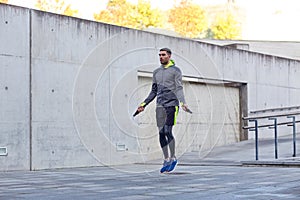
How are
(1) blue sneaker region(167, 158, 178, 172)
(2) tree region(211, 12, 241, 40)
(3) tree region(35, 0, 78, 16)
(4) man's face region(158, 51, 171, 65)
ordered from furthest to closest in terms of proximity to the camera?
1. (2) tree region(211, 12, 241, 40)
2. (3) tree region(35, 0, 78, 16)
3. (1) blue sneaker region(167, 158, 178, 172)
4. (4) man's face region(158, 51, 171, 65)

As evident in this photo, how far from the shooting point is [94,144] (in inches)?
486

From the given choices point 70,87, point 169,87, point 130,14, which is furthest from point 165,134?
point 130,14

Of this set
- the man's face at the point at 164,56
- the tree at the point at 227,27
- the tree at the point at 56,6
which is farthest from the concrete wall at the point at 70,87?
the tree at the point at 227,27

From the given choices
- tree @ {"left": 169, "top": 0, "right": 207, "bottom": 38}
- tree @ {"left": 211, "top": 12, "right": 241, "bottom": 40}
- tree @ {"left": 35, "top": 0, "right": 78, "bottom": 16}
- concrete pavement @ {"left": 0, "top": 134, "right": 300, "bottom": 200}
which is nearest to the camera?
concrete pavement @ {"left": 0, "top": 134, "right": 300, "bottom": 200}

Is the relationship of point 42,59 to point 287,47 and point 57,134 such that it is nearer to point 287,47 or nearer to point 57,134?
point 57,134

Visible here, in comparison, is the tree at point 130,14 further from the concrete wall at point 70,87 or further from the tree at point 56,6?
the concrete wall at point 70,87

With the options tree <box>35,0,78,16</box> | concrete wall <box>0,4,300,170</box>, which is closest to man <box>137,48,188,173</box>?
concrete wall <box>0,4,300,170</box>

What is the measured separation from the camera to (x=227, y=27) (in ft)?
169

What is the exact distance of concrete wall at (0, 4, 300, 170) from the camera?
1065 centimetres

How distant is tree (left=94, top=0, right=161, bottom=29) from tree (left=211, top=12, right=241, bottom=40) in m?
7.14

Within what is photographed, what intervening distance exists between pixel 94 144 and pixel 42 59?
2.18 metres

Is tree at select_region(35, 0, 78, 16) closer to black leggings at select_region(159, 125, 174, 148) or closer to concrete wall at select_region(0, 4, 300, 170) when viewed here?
concrete wall at select_region(0, 4, 300, 170)

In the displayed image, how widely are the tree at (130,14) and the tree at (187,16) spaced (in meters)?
2.64

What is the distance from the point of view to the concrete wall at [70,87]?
10648 mm
